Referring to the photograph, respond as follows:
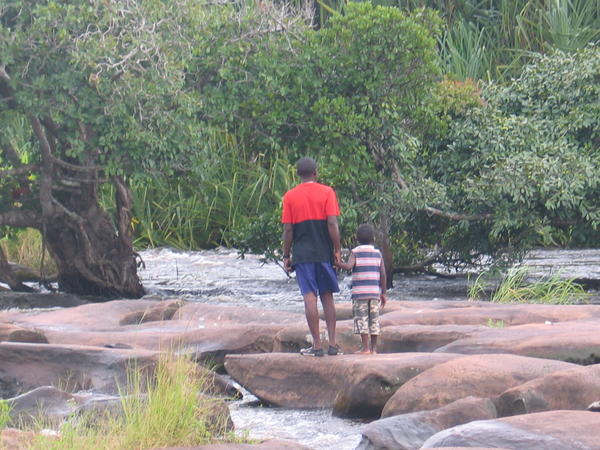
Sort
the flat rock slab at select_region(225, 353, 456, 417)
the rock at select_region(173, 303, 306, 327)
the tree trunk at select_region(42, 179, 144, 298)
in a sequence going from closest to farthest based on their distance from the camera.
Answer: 1. the flat rock slab at select_region(225, 353, 456, 417)
2. the rock at select_region(173, 303, 306, 327)
3. the tree trunk at select_region(42, 179, 144, 298)

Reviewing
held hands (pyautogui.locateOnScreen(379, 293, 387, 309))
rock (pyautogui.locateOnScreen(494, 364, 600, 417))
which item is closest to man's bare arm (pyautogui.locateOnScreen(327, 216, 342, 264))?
held hands (pyautogui.locateOnScreen(379, 293, 387, 309))

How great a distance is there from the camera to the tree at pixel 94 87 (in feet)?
36.7

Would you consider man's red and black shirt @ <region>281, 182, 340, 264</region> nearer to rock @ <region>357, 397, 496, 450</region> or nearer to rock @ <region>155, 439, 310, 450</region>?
rock @ <region>357, 397, 496, 450</region>

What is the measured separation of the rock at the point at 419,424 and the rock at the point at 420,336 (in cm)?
195

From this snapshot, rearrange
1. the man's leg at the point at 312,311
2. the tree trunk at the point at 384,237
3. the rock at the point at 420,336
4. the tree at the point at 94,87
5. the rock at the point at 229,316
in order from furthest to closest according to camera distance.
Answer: the tree trunk at the point at 384,237 → the tree at the point at 94,87 → the rock at the point at 229,316 → the rock at the point at 420,336 → the man's leg at the point at 312,311

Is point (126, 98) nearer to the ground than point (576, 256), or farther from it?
farther from it

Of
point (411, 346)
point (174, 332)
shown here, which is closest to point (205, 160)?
point (174, 332)

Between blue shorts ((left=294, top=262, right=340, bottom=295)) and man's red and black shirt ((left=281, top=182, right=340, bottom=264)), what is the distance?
55 millimetres

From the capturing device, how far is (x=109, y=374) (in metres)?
7.26

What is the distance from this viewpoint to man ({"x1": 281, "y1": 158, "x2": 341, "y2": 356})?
7.12 m

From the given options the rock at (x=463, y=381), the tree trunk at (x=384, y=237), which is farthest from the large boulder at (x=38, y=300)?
the rock at (x=463, y=381)

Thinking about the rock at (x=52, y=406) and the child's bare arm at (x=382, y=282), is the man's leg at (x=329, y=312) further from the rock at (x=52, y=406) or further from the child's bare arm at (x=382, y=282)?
the rock at (x=52, y=406)

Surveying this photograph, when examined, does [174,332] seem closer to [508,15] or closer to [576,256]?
[576,256]

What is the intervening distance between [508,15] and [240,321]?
11909mm
